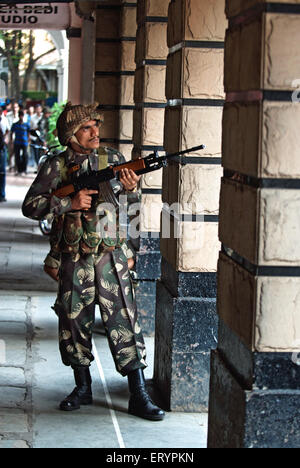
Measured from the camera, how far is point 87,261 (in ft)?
19.7

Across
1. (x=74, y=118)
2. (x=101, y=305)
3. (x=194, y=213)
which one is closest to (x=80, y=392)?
(x=101, y=305)

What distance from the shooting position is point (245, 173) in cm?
425

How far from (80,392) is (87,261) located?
83cm

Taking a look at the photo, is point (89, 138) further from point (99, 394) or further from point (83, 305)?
point (99, 394)

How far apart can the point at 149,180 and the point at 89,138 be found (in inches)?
87.7

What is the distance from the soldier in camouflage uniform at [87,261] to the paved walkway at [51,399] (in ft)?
0.64

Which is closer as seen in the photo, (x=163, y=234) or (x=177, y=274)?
(x=177, y=274)

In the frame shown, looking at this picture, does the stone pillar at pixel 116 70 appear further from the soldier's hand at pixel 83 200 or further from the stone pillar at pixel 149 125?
the soldier's hand at pixel 83 200

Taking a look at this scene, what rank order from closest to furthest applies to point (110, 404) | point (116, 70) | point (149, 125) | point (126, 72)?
point (110, 404)
point (149, 125)
point (126, 72)
point (116, 70)

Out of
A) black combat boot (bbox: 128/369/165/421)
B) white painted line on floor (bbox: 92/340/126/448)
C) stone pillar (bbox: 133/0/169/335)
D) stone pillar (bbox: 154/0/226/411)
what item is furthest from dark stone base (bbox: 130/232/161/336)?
black combat boot (bbox: 128/369/165/421)

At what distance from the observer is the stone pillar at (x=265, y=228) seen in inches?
158

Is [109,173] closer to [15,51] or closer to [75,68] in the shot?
[75,68]

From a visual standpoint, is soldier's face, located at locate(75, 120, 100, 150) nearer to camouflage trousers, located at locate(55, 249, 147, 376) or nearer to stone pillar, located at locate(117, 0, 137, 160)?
camouflage trousers, located at locate(55, 249, 147, 376)
